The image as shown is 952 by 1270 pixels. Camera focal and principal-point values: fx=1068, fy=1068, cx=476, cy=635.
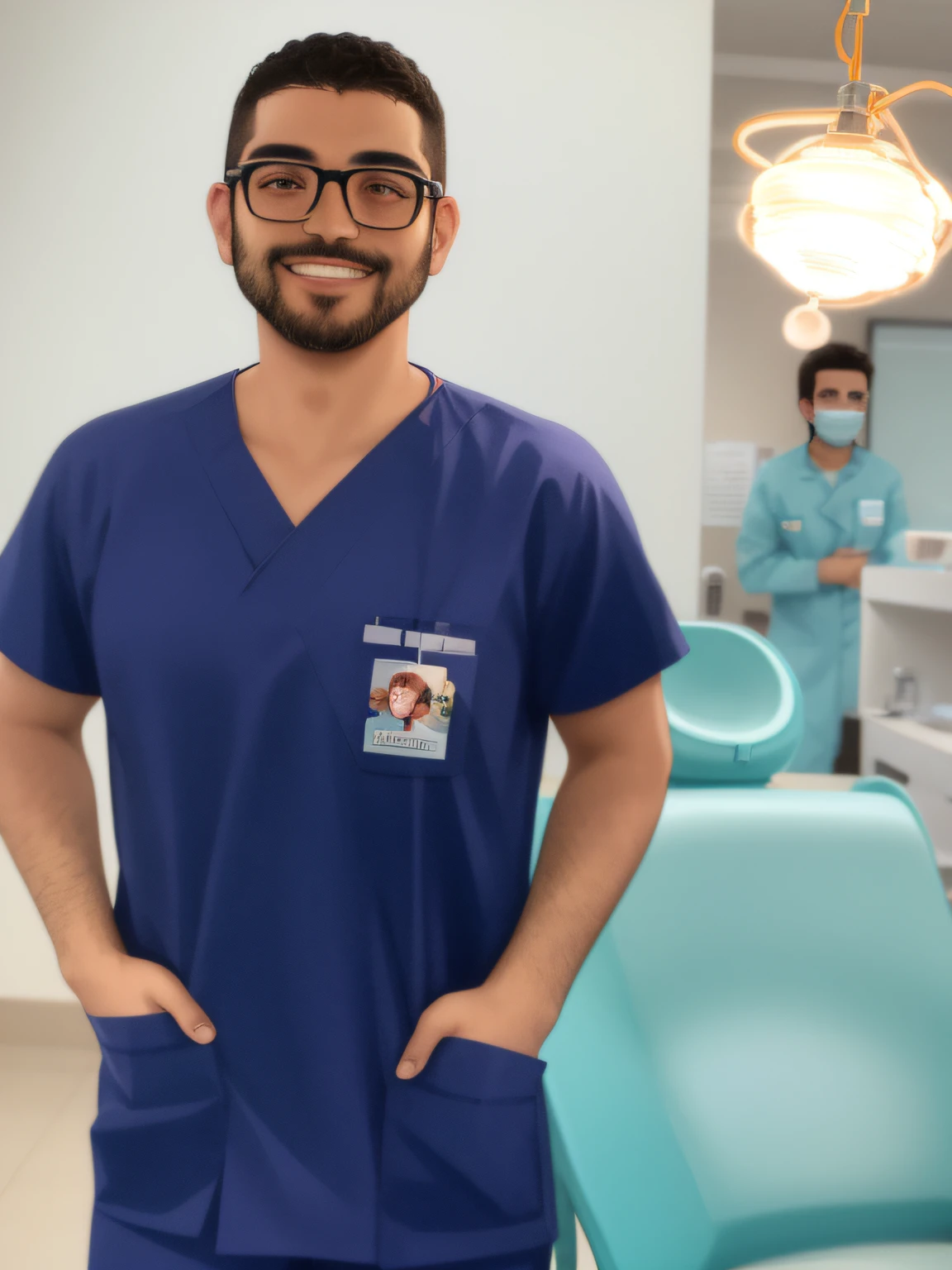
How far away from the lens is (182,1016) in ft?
2.34

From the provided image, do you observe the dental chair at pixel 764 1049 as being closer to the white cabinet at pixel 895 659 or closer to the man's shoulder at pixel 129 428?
the man's shoulder at pixel 129 428

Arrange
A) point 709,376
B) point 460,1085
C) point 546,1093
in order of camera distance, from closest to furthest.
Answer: point 460,1085
point 546,1093
point 709,376

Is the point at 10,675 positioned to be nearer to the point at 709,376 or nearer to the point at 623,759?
the point at 623,759

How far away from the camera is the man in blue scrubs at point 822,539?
125 inches

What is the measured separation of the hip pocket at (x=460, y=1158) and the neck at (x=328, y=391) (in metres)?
0.43

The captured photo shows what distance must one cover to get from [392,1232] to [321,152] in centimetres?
72

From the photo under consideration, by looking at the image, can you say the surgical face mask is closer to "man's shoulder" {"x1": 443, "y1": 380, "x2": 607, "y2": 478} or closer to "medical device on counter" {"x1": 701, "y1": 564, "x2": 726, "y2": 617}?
"medical device on counter" {"x1": 701, "y1": 564, "x2": 726, "y2": 617}

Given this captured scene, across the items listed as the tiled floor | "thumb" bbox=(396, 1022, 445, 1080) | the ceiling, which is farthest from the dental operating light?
the ceiling

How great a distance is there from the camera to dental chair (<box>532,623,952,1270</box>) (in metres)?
0.99

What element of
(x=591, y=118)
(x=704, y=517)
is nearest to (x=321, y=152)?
(x=591, y=118)

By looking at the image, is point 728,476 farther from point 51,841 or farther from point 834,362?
point 51,841

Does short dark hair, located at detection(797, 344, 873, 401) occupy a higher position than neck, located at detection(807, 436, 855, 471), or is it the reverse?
short dark hair, located at detection(797, 344, 873, 401)

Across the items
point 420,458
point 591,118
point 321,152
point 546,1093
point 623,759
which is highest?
point 591,118

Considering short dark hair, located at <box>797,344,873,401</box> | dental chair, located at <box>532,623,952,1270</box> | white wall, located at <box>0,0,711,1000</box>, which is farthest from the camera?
short dark hair, located at <box>797,344,873,401</box>
